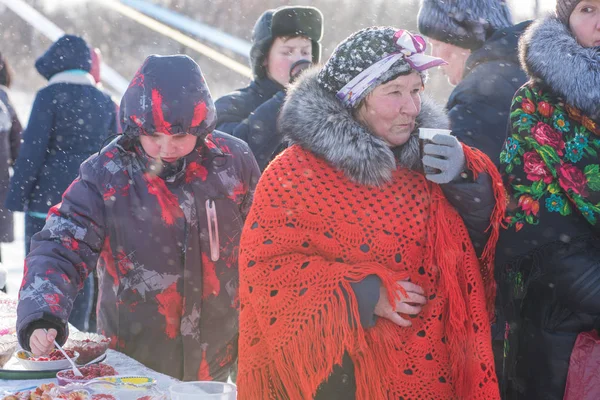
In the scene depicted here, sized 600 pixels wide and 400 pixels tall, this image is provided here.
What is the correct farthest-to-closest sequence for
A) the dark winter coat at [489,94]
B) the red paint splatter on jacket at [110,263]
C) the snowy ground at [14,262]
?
1. the snowy ground at [14,262]
2. the dark winter coat at [489,94]
3. the red paint splatter on jacket at [110,263]

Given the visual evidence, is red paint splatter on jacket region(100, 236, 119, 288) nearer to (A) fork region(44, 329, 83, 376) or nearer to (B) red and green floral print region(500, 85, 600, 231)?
(A) fork region(44, 329, 83, 376)

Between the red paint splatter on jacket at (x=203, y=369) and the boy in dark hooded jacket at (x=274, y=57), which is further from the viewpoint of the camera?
the boy in dark hooded jacket at (x=274, y=57)

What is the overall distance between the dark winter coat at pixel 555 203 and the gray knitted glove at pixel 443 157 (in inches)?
13.9

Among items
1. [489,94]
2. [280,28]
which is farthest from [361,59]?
[280,28]

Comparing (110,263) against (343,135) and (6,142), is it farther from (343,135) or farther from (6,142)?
(6,142)

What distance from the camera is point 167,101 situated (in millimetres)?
2533

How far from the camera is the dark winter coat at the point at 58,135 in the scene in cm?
502

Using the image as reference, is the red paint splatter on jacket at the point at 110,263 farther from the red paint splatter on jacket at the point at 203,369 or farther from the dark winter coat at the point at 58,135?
the dark winter coat at the point at 58,135

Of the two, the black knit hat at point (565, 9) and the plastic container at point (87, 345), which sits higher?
the black knit hat at point (565, 9)

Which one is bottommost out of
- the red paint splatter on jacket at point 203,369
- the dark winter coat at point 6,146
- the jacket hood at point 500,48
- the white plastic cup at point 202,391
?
the dark winter coat at point 6,146

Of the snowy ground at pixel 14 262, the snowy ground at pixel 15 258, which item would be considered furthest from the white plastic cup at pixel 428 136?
the snowy ground at pixel 14 262

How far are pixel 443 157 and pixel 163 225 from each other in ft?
3.51

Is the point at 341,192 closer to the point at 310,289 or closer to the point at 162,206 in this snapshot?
the point at 310,289

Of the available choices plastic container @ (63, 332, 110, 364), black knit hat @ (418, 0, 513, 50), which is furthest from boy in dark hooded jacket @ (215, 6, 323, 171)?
plastic container @ (63, 332, 110, 364)
